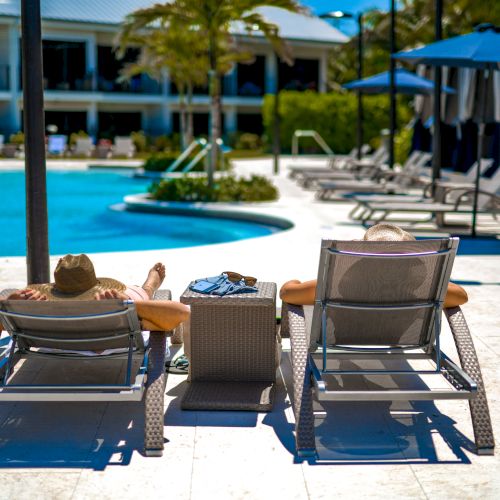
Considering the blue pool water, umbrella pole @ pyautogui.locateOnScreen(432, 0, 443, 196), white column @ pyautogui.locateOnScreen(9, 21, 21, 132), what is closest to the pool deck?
the blue pool water

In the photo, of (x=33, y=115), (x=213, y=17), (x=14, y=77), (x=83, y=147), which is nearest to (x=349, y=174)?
(x=213, y=17)

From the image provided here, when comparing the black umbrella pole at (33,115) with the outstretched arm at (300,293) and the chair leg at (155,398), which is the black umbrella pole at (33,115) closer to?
the chair leg at (155,398)

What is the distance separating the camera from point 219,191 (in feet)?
56.2

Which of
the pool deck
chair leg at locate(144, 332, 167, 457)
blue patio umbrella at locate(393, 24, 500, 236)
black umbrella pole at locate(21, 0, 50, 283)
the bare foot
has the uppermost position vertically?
blue patio umbrella at locate(393, 24, 500, 236)

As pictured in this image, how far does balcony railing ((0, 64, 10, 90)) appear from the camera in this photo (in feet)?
132

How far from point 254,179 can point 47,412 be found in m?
12.8

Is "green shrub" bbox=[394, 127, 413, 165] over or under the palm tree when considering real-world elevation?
under

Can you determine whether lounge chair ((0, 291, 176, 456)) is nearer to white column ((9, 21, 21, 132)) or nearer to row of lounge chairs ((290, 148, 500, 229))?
row of lounge chairs ((290, 148, 500, 229))

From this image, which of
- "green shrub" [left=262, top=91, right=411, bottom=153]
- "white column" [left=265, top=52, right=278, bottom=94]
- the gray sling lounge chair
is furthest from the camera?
"white column" [left=265, top=52, right=278, bottom=94]

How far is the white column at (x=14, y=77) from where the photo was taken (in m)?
40.0

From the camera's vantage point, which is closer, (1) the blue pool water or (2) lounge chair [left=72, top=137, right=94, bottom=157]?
(1) the blue pool water

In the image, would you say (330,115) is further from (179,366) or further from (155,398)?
(155,398)

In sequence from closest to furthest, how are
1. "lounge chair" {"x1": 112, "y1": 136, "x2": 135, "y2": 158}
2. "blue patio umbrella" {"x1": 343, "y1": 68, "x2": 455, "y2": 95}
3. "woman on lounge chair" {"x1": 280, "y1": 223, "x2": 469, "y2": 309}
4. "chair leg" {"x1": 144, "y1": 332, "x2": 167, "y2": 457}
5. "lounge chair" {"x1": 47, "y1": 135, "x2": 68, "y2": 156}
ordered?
1. "chair leg" {"x1": 144, "y1": 332, "x2": 167, "y2": 457}
2. "woman on lounge chair" {"x1": 280, "y1": 223, "x2": 469, "y2": 309}
3. "blue patio umbrella" {"x1": 343, "y1": 68, "x2": 455, "y2": 95}
4. "lounge chair" {"x1": 47, "y1": 135, "x2": 68, "y2": 156}
5. "lounge chair" {"x1": 112, "y1": 136, "x2": 135, "y2": 158}

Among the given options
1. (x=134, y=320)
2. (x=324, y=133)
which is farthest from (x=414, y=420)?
(x=324, y=133)
